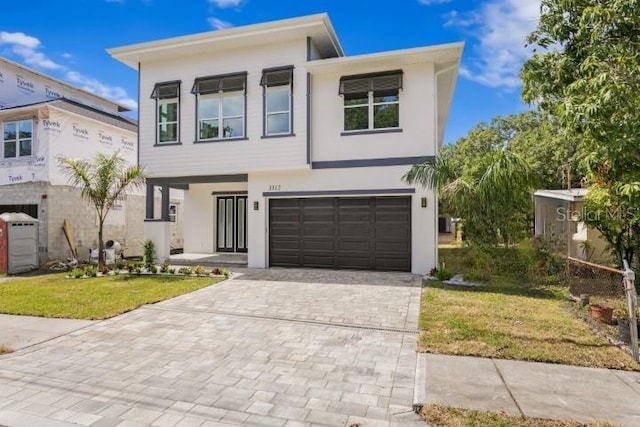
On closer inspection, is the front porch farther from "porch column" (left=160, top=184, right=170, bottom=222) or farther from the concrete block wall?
the concrete block wall

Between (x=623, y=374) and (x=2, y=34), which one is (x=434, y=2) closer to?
(x=623, y=374)

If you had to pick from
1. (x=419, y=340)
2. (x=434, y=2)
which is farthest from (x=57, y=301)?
(x=434, y=2)

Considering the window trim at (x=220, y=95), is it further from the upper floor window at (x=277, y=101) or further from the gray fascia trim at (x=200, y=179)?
the gray fascia trim at (x=200, y=179)

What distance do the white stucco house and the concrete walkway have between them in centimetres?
658

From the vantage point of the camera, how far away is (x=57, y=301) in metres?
7.91

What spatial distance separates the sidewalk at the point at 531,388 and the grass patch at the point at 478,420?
10 cm

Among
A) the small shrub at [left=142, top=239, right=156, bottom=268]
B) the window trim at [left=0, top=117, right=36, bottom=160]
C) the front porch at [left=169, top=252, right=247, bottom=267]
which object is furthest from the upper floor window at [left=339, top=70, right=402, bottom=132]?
the window trim at [left=0, top=117, right=36, bottom=160]

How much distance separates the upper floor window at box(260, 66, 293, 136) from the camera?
12.0m

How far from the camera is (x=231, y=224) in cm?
1631

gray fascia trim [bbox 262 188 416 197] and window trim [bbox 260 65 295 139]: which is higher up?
window trim [bbox 260 65 295 139]

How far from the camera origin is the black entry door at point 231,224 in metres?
16.1

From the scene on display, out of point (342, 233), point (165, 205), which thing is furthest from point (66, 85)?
point (342, 233)

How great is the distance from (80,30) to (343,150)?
33.1ft

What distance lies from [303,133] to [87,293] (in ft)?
23.9
